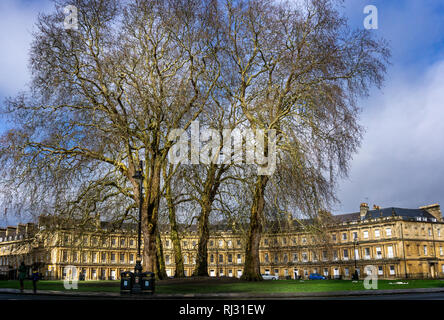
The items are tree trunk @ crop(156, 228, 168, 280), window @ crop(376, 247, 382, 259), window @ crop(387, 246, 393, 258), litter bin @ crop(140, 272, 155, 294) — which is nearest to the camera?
litter bin @ crop(140, 272, 155, 294)

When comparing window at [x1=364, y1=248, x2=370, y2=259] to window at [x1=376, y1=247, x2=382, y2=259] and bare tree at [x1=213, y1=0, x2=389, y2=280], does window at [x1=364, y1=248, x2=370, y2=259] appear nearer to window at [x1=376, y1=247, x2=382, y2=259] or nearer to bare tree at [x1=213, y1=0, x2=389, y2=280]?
window at [x1=376, y1=247, x2=382, y2=259]

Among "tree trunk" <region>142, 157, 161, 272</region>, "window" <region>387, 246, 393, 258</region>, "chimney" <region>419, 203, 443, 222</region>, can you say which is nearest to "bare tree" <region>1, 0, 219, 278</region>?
"tree trunk" <region>142, 157, 161, 272</region>

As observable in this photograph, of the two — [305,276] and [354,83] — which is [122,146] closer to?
[354,83]

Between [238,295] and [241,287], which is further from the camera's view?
[241,287]

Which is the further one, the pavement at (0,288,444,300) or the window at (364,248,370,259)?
the window at (364,248,370,259)

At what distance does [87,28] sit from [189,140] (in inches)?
313

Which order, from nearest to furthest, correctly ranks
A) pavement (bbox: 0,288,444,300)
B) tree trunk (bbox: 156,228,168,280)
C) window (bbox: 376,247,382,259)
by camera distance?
1. pavement (bbox: 0,288,444,300)
2. tree trunk (bbox: 156,228,168,280)
3. window (bbox: 376,247,382,259)

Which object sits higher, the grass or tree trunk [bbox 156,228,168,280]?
tree trunk [bbox 156,228,168,280]

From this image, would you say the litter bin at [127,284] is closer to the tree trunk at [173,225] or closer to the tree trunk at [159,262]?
the tree trunk at [173,225]

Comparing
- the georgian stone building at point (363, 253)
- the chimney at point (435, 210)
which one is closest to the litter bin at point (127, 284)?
the georgian stone building at point (363, 253)

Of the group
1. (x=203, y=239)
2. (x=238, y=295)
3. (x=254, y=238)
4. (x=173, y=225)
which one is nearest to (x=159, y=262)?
(x=173, y=225)

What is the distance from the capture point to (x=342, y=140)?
1959 cm

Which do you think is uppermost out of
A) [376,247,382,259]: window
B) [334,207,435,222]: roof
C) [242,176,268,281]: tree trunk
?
[334,207,435,222]: roof

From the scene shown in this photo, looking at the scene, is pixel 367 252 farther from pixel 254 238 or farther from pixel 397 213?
pixel 254 238
